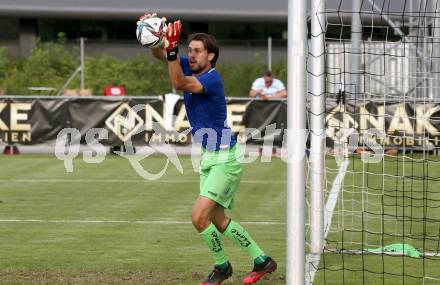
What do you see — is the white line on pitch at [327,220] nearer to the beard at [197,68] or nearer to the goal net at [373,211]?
the goal net at [373,211]

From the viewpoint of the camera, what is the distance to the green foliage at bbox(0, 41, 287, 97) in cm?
3222

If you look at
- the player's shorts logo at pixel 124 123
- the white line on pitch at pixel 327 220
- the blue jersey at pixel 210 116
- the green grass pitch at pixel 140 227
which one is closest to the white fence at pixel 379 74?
the blue jersey at pixel 210 116

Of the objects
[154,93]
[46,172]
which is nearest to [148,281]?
[46,172]

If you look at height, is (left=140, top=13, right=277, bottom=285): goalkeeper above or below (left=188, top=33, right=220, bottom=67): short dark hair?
below

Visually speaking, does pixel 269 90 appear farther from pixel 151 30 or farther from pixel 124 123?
pixel 151 30

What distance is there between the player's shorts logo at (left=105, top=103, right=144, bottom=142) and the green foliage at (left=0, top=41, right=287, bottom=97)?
29.0ft

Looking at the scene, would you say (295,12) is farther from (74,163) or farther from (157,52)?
(74,163)

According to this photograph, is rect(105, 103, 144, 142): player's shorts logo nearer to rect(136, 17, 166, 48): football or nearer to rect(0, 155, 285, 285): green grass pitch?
rect(0, 155, 285, 285): green grass pitch

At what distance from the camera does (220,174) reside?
8523 millimetres

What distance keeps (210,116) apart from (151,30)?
36.5 inches

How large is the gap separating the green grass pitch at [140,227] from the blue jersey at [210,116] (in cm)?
124

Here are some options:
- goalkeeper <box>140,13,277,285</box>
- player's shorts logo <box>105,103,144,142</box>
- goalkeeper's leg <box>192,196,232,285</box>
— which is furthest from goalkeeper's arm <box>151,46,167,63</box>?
player's shorts logo <box>105,103,144,142</box>

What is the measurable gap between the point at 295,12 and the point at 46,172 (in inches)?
472

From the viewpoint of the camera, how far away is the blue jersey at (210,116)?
8.50m
